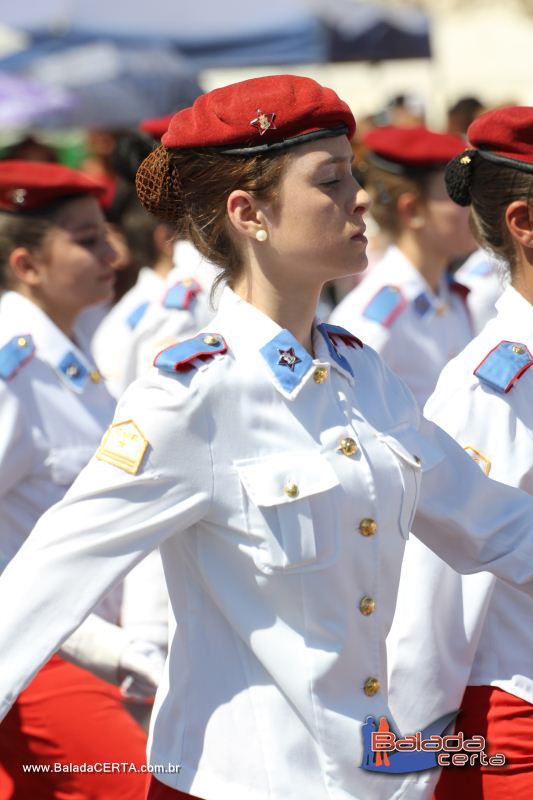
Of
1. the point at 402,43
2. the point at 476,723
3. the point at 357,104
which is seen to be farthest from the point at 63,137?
the point at 476,723

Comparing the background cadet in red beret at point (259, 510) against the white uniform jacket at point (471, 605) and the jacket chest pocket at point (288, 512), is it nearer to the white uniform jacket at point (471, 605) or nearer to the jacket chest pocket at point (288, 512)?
the jacket chest pocket at point (288, 512)

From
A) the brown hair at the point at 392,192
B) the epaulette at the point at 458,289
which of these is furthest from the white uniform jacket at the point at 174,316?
the epaulette at the point at 458,289

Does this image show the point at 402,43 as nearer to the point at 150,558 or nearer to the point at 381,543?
the point at 150,558

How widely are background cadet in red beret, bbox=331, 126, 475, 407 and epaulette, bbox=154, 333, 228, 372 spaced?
3160 mm

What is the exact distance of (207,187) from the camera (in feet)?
9.14

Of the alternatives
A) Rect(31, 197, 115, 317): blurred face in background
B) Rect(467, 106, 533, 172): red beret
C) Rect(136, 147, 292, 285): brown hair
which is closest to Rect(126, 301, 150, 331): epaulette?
Rect(31, 197, 115, 317): blurred face in background

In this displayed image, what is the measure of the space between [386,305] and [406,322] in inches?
5.2

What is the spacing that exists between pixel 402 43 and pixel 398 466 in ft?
34.5

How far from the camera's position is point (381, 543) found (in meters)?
2.65

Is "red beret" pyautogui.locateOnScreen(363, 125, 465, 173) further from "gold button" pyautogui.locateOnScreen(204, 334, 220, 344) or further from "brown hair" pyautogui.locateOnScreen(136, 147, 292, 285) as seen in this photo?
"gold button" pyautogui.locateOnScreen(204, 334, 220, 344)

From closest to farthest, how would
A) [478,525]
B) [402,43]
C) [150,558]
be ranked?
[478,525]
[150,558]
[402,43]

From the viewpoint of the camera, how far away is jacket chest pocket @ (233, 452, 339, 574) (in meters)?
2.54

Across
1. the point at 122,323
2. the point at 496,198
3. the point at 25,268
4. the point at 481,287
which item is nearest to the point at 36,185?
the point at 25,268

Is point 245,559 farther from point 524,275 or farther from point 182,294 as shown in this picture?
point 182,294
